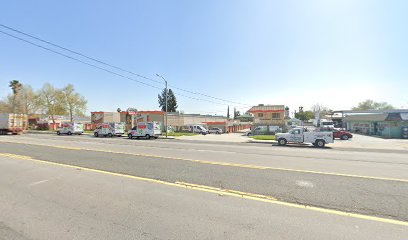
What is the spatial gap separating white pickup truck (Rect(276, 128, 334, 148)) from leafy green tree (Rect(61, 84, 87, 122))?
2324 inches

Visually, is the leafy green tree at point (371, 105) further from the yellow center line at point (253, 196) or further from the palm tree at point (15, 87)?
the palm tree at point (15, 87)

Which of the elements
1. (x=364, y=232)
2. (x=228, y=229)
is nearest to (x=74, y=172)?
(x=228, y=229)

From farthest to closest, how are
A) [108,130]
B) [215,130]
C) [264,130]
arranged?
[215,130] → [264,130] → [108,130]

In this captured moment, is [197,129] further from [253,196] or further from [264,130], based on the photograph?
[253,196]

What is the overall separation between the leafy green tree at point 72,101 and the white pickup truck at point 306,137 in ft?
194

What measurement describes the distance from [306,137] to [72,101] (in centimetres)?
6149

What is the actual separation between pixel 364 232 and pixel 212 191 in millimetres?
3201

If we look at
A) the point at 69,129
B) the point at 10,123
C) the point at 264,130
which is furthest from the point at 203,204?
the point at 10,123

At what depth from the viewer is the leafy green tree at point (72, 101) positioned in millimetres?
57969

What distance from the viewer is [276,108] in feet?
143

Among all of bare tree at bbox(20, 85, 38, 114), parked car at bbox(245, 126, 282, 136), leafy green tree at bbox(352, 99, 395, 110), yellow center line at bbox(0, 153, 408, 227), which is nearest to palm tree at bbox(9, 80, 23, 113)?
bare tree at bbox(20, 85, 38, 114)

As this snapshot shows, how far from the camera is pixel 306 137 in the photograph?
19531mm

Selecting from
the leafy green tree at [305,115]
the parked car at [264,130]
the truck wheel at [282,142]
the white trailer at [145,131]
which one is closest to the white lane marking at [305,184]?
the truck wheel at [282,142]

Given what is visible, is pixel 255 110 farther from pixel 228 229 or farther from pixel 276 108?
pixel 228 229
